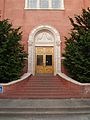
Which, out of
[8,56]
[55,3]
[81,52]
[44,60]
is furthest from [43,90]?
[55,3]

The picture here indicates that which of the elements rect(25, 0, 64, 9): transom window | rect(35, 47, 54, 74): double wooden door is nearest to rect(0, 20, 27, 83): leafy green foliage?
rect(35, 47, 54, 74): double wooden door

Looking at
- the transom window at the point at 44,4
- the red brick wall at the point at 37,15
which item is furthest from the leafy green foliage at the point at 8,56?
the transom window at the point at 44,4

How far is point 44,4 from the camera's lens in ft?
71.6

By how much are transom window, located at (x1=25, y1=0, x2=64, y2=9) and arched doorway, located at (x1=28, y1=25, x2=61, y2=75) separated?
2.14 metres

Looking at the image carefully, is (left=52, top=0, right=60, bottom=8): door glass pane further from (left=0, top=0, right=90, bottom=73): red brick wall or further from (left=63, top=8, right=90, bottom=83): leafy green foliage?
(left=63, top=8, right=90, bottom=83): leafy green foliage

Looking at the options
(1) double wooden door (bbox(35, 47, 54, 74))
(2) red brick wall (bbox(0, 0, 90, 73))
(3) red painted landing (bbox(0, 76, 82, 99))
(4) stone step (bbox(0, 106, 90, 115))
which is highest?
(2) red brick wall (bbox(0, 0, 90, 73))

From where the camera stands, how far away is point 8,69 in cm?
1552

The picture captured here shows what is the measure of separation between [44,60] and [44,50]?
0.97m

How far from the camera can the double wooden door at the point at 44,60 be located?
2112 centimetres

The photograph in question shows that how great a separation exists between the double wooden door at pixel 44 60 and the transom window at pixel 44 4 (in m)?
4.01

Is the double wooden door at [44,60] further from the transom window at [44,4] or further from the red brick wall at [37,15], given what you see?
the transom window at [44,4]

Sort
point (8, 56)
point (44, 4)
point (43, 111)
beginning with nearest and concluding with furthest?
point (43, 111)
point (8, 56)
point (44, 4)

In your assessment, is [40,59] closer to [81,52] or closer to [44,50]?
[44,50]

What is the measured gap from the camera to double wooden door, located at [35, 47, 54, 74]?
2112 centimetres
